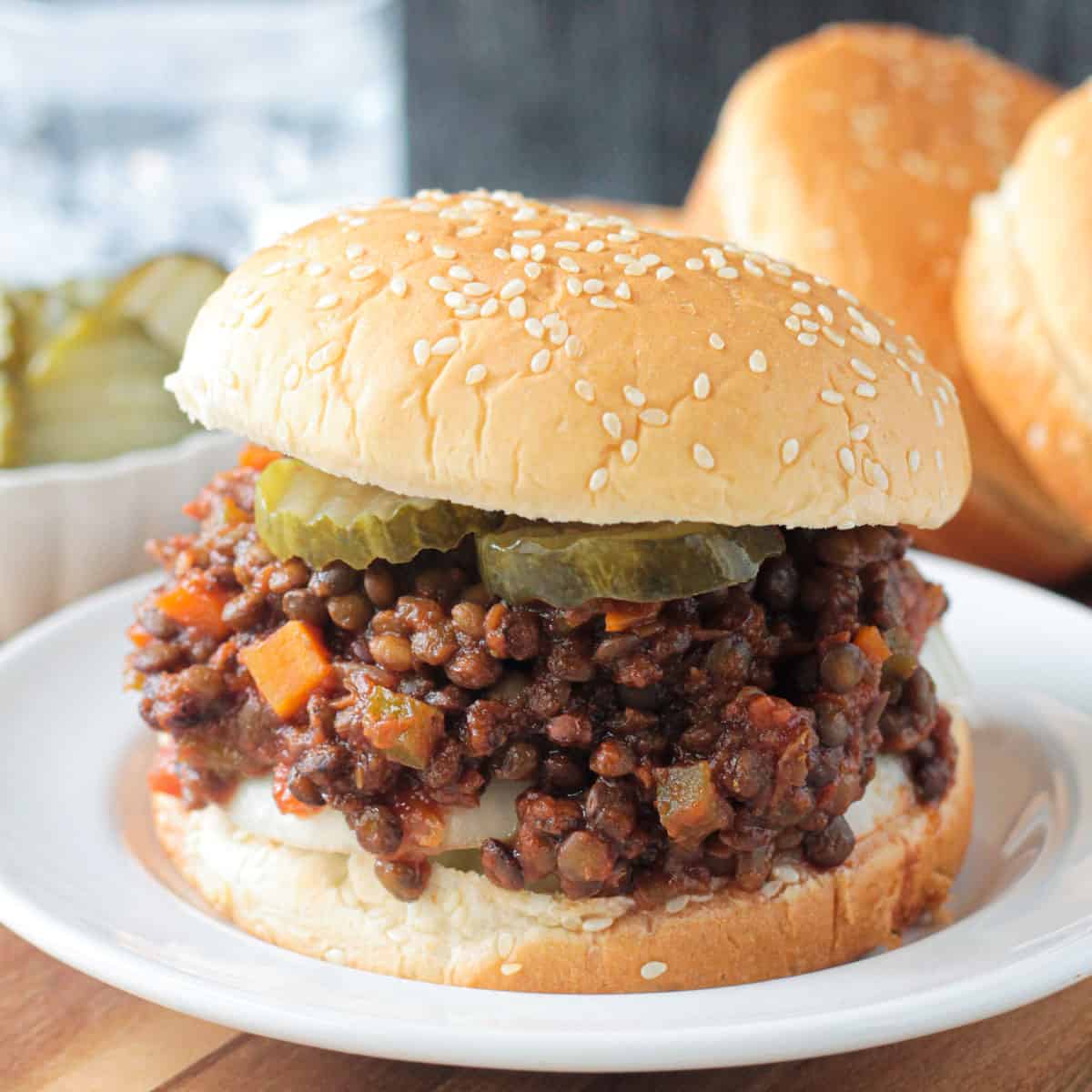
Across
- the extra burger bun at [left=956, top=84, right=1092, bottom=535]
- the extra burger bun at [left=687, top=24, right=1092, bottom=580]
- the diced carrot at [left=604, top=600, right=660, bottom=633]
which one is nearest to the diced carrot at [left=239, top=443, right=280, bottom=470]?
the diced carrot at [left=604, top=600, right=660, bottom=633]

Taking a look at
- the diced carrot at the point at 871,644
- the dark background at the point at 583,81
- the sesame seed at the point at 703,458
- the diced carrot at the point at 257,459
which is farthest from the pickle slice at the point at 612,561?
the dark background at the point at 583,81

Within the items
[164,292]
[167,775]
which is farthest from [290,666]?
[164,292]

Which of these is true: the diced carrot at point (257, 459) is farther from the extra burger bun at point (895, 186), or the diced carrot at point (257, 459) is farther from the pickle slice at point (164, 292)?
the extra burger bun at point (895, 186)

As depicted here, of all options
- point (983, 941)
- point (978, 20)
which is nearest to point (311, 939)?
point (983, 941)

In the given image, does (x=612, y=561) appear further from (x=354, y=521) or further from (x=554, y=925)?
(x=554, y=925)

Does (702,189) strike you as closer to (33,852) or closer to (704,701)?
(704,701)

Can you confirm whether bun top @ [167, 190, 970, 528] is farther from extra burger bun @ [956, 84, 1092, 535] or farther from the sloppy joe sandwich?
Answer: extra burger bun @ [956, 84, 1092, 535]
